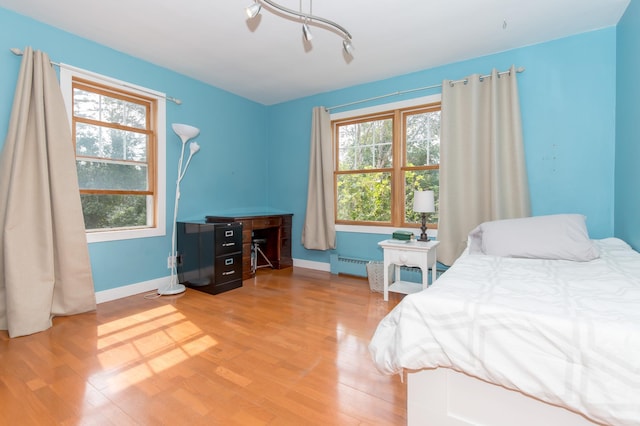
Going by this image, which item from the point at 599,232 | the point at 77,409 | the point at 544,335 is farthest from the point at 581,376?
the point at 599,232

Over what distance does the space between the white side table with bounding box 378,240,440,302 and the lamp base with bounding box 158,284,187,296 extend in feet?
7.20

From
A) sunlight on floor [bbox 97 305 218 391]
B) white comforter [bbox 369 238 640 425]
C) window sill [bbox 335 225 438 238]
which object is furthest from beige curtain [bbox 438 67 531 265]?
sunlight on floor [bbox 97 305 218 391]

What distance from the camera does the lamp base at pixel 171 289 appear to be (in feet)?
10.5

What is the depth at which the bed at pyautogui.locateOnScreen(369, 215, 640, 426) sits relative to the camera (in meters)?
0.91

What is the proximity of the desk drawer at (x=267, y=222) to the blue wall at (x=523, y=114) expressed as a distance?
0.60 metres

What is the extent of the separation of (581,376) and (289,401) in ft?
4.01

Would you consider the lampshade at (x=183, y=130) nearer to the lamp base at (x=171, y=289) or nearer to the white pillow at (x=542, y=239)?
the lamp base at (x=171, y=289)

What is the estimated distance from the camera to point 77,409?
58.0 inches

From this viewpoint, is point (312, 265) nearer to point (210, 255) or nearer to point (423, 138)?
point (210, 255)

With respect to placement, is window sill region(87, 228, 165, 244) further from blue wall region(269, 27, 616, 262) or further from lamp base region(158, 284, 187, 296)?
blue wall region(269, 27, 616, 262)

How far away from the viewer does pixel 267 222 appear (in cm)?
420

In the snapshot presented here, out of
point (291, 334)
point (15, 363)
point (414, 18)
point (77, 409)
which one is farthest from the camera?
point (414, 18)

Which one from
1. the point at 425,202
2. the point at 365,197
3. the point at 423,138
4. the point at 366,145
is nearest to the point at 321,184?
the point at 365,197

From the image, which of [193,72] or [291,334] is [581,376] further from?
[193,72]
